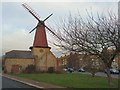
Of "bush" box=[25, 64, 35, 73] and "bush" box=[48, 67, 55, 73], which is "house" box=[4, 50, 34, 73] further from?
"bush" box=[48, 67, 55, 73]

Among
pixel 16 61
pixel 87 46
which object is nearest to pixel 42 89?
pixel 87 46

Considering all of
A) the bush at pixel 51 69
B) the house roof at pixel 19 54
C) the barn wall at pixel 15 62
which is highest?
the house roof at pixel 19 54

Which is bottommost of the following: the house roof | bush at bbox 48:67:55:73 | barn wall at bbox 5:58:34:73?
bush at bbox 48:67:55:73

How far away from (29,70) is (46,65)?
18.1 feet

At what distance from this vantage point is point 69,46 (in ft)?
71.2

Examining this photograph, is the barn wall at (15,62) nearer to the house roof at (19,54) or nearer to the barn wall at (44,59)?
the house roof at (19,54)

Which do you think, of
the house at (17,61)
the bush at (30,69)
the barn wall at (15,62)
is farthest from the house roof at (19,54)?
the bush at (30,69)

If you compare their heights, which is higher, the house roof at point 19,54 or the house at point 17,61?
the house roof at point 19,54

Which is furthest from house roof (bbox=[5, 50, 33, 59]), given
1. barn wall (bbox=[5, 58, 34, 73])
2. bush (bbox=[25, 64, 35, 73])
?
bush (bbox=[25, 64, 35, 73])

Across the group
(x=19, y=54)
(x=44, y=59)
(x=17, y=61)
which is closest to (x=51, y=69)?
(x=44, y=59)

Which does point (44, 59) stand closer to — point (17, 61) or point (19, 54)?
point (17, 61)

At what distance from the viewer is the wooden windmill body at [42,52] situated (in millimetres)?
77125

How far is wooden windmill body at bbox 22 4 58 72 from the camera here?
77125mm

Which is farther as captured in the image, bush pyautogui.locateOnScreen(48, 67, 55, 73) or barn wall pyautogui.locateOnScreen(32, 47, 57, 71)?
barn wall pyautogui.locateOnScreen(32, 47, 57, 71)
